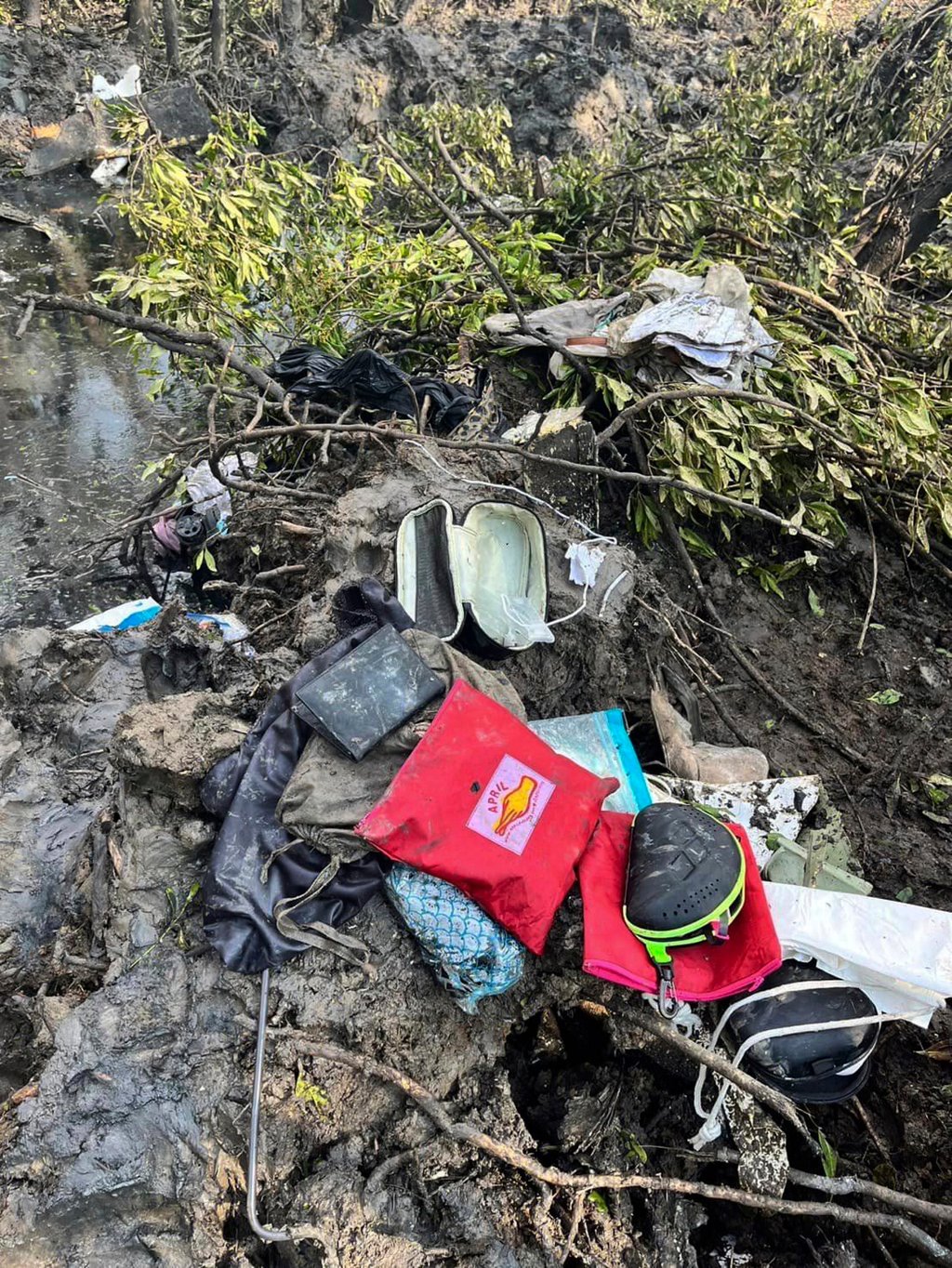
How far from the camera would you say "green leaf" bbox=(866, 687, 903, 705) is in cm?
326

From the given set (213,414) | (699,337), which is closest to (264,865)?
(213,414)

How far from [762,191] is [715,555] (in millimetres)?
2647

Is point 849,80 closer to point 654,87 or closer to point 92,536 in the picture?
point 654,87

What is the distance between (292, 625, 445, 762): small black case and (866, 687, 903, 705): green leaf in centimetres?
211

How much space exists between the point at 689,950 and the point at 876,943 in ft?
1.65

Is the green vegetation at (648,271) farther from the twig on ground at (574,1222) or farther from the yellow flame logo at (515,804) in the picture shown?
the twig on ground at (574,1222)

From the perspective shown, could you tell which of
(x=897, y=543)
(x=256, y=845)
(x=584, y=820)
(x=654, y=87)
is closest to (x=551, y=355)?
(x=897, y=543)

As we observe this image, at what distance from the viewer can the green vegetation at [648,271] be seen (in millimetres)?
3414

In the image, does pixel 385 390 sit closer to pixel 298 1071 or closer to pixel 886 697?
pixel 886 697

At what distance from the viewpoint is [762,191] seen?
4.66 m

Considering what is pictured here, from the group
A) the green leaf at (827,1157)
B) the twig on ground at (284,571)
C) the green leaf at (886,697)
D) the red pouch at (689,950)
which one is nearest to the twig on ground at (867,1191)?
the green leaf at (827,1157)

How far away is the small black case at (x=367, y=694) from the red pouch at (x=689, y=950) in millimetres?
642

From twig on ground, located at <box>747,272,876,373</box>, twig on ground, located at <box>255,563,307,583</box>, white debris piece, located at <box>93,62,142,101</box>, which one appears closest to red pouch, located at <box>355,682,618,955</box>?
twig on ground, located at <box>255,563,307,583</box>

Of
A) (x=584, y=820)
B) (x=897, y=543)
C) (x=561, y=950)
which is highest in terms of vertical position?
(x=897, y=543)
